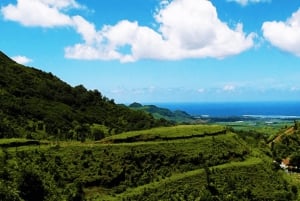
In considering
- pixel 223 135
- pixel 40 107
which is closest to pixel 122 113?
pixel 40 107

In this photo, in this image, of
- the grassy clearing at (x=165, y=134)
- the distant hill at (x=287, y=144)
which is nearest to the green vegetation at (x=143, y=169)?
the grassy clearing at (x=165, y=134)

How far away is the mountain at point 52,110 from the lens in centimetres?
13488

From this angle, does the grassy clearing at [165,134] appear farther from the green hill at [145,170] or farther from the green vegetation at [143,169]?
the green hill at [145,170]

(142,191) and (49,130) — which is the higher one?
(49,130)

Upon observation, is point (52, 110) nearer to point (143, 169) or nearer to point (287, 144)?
point (143, 169)

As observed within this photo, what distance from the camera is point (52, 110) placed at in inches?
6191

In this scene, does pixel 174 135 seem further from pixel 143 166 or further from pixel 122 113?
pixel 122 113

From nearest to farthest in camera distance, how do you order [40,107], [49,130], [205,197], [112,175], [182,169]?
[205,197]
[112,175]
[182,169]
[49,130]
[40,107]

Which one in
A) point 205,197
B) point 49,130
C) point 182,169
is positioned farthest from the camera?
point 49,130

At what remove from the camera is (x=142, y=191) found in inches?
3167

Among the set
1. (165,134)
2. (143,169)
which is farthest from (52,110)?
(143,169)

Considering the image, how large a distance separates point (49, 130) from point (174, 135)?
4928cm

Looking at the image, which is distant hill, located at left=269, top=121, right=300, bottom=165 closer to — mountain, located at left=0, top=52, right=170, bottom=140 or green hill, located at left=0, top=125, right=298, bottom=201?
mountain, located at left=0, top=52, right=170, bottom=140

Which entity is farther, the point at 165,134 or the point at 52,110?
the point at 52,110
